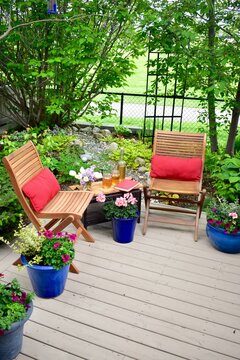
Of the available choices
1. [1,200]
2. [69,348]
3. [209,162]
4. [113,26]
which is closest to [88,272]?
[69,348]

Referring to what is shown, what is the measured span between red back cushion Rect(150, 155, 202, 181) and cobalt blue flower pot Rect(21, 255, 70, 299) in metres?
1.78

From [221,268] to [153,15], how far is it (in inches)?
121

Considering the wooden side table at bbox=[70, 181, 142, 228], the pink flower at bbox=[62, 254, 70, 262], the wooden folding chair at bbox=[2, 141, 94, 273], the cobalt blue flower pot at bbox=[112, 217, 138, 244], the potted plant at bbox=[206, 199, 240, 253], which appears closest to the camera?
the pink flower at bbox=[62, 254, 70, 262]

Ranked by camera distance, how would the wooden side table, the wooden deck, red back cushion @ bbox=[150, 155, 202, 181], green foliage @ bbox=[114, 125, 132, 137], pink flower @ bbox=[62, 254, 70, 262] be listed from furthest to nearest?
green foliage @ bbox=[114, 125, 132, 137] → red back cushion @ bbox=[150, 155, 202, 181] → the wooden side table → pink flower @ bbox=[62, 254, 70, 262] → the wooden deck

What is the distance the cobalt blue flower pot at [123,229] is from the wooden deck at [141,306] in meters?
0.06

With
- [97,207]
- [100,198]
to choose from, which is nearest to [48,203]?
[100,198]

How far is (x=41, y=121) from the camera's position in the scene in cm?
615

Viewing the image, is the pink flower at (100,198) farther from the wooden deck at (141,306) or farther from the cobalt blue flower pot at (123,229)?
the wooden deck at (141,306)

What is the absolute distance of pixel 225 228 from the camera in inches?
133

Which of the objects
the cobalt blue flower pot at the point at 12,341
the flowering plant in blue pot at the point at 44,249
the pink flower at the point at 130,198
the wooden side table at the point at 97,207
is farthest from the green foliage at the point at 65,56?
the cobalt blue flower pot at the point at 12,341

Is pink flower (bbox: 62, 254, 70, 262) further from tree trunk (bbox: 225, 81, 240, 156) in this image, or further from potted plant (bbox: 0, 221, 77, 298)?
tree trunk (bbox: 225, 81, 240, 156)

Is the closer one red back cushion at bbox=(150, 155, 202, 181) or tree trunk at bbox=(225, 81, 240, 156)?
red back cushion at bbox=(150, 155, 202, 181)

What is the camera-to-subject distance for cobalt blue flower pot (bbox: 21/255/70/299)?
2607 millimetres

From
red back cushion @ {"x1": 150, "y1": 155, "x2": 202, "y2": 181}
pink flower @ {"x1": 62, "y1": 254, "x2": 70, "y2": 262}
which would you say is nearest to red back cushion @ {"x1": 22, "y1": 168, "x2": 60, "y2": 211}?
pink flower @ {"x1": 62, "y1": 254, "x2": 70, "y2": 262}
